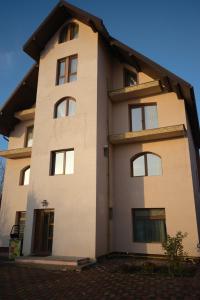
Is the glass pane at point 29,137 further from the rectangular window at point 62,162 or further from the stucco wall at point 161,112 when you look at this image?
the stucco wall at point 161,112

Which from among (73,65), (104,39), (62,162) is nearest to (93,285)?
(62,162)

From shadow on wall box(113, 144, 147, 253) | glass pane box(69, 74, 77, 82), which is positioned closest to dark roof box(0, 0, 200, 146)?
glass pane box(69, 74, 77, 82)

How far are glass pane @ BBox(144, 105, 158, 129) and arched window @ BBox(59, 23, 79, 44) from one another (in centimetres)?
648

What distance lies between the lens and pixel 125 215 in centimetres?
1277

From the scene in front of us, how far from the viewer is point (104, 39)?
49.2ft

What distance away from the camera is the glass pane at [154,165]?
1278 centimetres

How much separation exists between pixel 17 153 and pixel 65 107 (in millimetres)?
4595

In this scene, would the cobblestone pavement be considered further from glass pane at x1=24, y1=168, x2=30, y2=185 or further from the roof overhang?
the roof overhang

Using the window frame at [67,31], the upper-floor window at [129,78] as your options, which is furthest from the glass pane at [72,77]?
the upper-floor window at [129,78]

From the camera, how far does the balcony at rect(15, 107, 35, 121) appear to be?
16.1 meters

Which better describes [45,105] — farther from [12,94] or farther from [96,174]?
[96,174]

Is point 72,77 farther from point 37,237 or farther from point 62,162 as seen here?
point 37,237

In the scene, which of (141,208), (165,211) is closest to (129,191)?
(141,208)

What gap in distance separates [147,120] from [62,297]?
10149 mm
